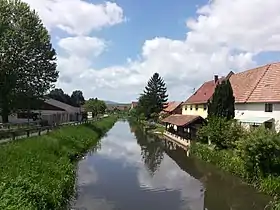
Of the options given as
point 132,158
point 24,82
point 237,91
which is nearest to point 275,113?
point 237,91

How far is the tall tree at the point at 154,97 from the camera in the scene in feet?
277

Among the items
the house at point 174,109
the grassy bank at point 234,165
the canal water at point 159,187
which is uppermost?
the house at point 174,109

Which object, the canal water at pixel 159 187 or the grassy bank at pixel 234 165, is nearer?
the canal water at pixel 159 187

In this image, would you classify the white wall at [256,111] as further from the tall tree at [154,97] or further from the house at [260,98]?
the tall tree at [154,97]

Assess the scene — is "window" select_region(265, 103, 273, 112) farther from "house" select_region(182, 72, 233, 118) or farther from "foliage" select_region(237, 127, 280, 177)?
"house" select_region(182, 72, 233, 118)

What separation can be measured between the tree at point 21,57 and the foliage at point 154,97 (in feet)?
140

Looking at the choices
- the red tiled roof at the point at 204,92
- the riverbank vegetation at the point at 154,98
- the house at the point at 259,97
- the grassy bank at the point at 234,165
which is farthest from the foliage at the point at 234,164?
the riverbank vegetation at the point at 154,98

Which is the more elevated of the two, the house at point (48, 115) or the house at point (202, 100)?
the house at point (202, 100)

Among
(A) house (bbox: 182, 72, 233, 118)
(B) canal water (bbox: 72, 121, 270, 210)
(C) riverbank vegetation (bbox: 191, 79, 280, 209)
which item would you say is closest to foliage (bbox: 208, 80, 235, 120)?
(C) riverbank vegetation (bbox: 191, 79, 280, 209)

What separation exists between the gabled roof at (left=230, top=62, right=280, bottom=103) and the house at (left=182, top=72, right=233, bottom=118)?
5866 millimetres

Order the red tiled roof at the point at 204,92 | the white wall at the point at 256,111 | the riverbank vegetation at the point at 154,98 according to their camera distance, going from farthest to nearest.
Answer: the riverbank vegetation at the point at 154,98 < the red tiled roof at the point at 204,92 < the white wall at the point at 256,111

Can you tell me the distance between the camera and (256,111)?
3081 centimetres

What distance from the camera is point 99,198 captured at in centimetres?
1819

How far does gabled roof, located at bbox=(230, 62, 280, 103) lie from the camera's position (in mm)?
29906
